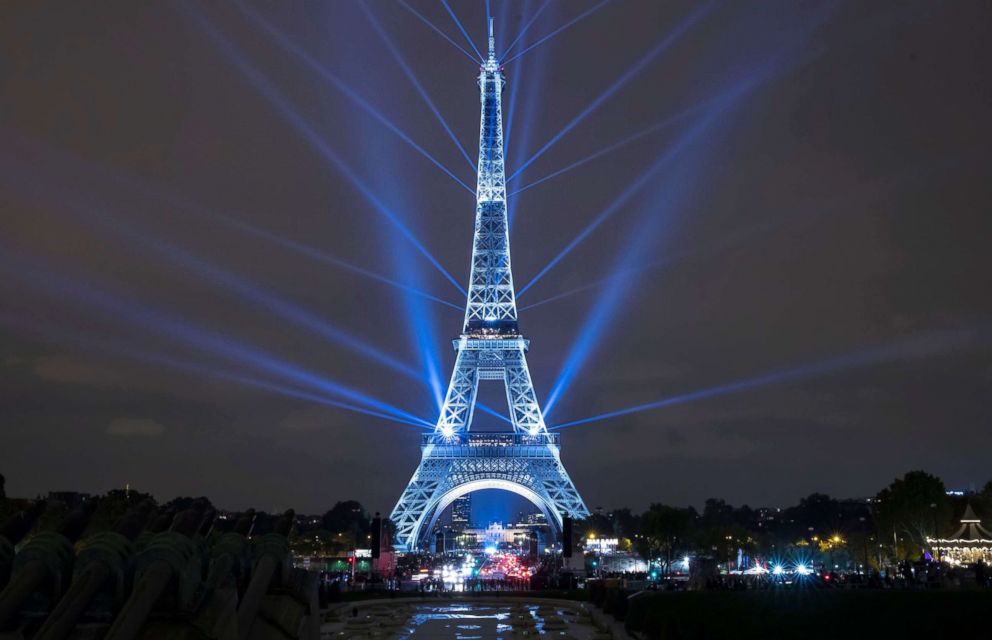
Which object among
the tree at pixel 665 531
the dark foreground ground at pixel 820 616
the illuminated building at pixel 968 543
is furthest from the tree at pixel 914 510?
the dark foreground ground at pixel 820 616

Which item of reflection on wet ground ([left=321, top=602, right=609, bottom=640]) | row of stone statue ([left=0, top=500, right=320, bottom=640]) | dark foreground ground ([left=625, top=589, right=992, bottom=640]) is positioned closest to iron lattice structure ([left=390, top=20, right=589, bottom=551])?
reflection on wet ground ([left=321, top=602, right=609, bottom=640])

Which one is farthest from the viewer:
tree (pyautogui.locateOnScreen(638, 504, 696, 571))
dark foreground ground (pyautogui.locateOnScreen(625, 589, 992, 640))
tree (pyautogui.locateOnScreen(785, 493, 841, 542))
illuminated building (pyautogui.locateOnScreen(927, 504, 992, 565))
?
tree (pyautogui.locateOnScreen(785, 493, 841, 542))

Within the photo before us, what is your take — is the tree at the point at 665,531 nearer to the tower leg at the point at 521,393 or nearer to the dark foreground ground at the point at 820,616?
the tower leg at the point at 521,393

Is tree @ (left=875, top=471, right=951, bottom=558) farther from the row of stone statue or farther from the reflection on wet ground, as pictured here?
the row of stone statue

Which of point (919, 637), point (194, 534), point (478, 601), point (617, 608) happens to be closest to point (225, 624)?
point (194, 534)

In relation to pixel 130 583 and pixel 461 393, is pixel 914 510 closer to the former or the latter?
pixel 461 393

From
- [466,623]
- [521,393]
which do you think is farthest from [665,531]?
[466,623]
